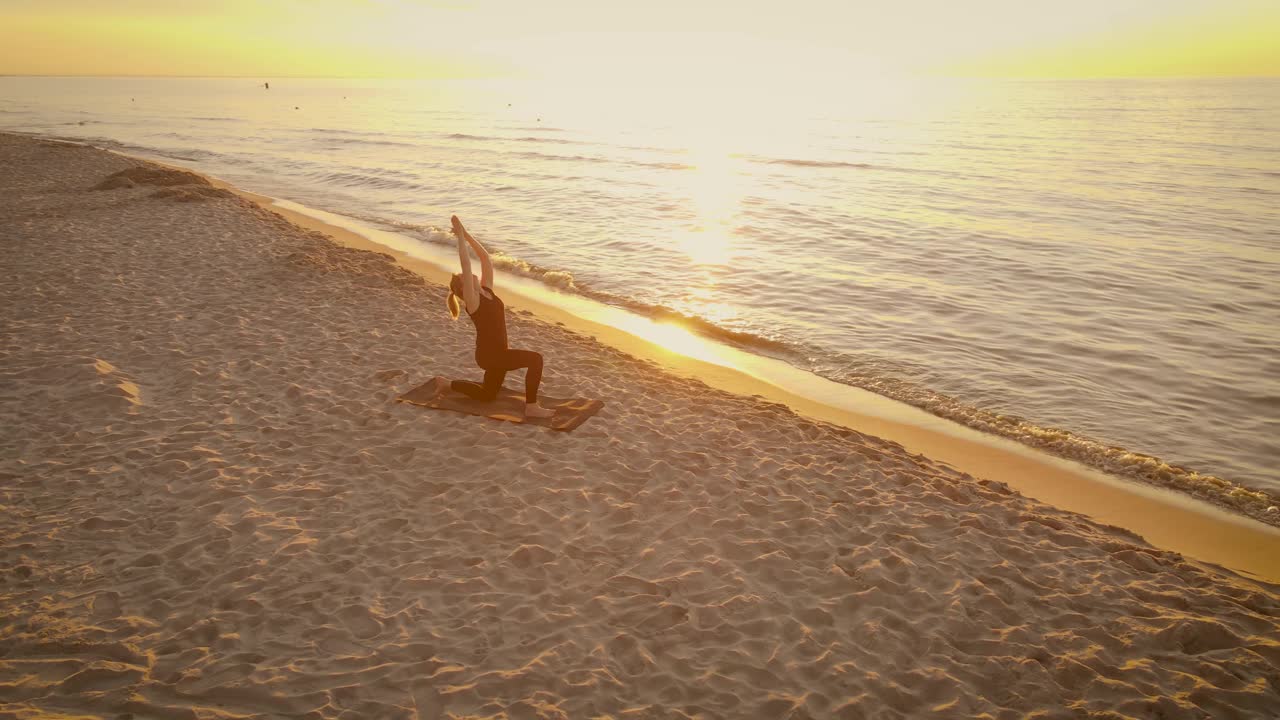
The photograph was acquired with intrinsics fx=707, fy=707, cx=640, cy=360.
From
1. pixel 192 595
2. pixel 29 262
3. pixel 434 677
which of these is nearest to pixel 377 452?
pixel 192 595

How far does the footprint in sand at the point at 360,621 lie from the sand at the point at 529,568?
14mm

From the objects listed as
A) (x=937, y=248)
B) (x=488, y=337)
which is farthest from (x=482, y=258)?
(x=937, y=248)

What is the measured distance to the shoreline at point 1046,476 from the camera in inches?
279

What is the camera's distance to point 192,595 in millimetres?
5164

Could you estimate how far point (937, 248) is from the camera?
67.7 feet

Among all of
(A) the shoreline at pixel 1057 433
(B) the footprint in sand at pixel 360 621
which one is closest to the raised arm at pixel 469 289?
(B) the footprint in sand at pixel 360 621

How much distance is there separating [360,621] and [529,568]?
1306 millimetres

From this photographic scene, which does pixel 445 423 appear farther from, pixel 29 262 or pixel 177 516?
pixel 29 262

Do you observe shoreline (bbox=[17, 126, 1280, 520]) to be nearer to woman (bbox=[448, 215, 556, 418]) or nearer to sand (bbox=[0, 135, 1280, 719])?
sand (bbox=[0, 135, 1280, 719])

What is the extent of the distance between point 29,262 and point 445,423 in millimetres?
10842

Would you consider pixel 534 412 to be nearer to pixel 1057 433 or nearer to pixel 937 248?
pixel 1057 433

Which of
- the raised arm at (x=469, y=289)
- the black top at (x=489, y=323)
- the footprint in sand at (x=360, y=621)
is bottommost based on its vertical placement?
the footprint in sand at (x=360, y=621)

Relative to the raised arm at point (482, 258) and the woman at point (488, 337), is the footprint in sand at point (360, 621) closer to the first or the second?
the woman at point (488, 337)

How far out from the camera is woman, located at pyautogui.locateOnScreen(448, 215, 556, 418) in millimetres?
7938
